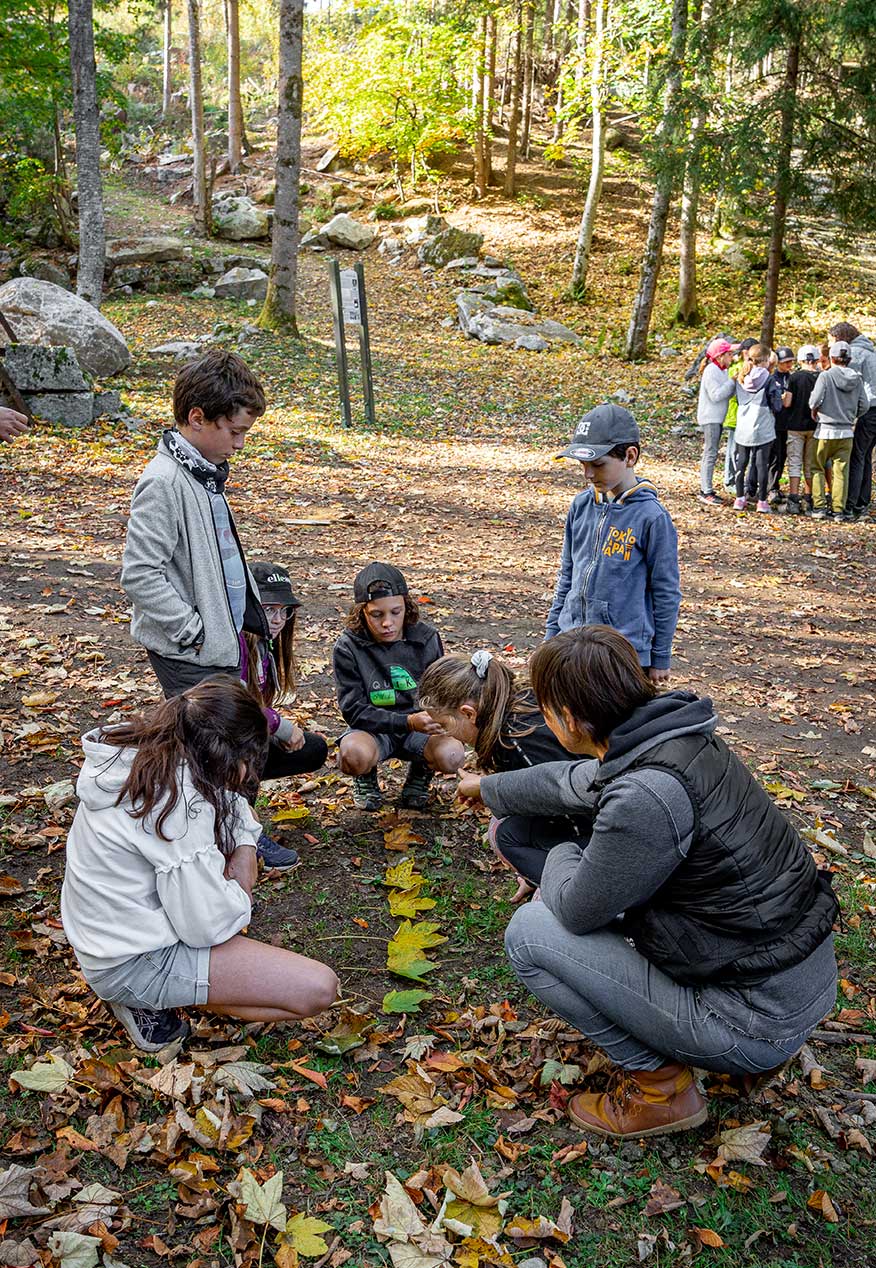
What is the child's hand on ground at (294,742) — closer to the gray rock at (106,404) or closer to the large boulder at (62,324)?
the gray rock at (106,404)

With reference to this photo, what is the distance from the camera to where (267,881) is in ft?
12.8

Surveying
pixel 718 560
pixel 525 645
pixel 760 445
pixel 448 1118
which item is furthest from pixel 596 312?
pixel 448 1118

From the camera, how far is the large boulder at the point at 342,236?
24594mm

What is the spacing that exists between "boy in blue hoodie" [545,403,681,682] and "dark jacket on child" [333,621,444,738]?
0.83 m

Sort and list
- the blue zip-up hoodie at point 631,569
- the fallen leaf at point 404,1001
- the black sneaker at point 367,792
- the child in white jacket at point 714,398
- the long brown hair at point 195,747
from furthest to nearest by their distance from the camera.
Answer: the child in white jacket at point 714,398 < the black sneaker at point 367,792 < the blue zip-up hoodie at point 631,569 < the fallen leaf at point 404,1001 < the long brown hair at point 195,747

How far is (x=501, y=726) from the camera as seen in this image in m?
3.49

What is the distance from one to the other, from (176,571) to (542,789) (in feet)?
5.19

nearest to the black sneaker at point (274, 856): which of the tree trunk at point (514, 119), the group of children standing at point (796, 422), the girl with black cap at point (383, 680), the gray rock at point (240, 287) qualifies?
the girl with black cap at point (383, 680)

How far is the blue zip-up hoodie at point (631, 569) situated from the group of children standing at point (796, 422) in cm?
723

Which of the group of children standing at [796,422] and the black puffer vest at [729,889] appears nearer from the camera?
the black puffer vest at [729,889]

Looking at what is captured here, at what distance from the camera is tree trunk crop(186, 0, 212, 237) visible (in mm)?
23203

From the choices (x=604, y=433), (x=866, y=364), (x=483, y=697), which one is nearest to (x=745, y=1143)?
(x=483, y=697)

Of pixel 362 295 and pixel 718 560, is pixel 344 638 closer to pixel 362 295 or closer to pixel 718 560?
pixel 718 560

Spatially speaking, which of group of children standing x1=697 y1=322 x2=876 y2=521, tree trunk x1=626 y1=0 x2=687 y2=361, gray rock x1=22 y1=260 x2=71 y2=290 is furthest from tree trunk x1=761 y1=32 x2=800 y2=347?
gray rock x1=22 y1=260 x2=71 y2=290
